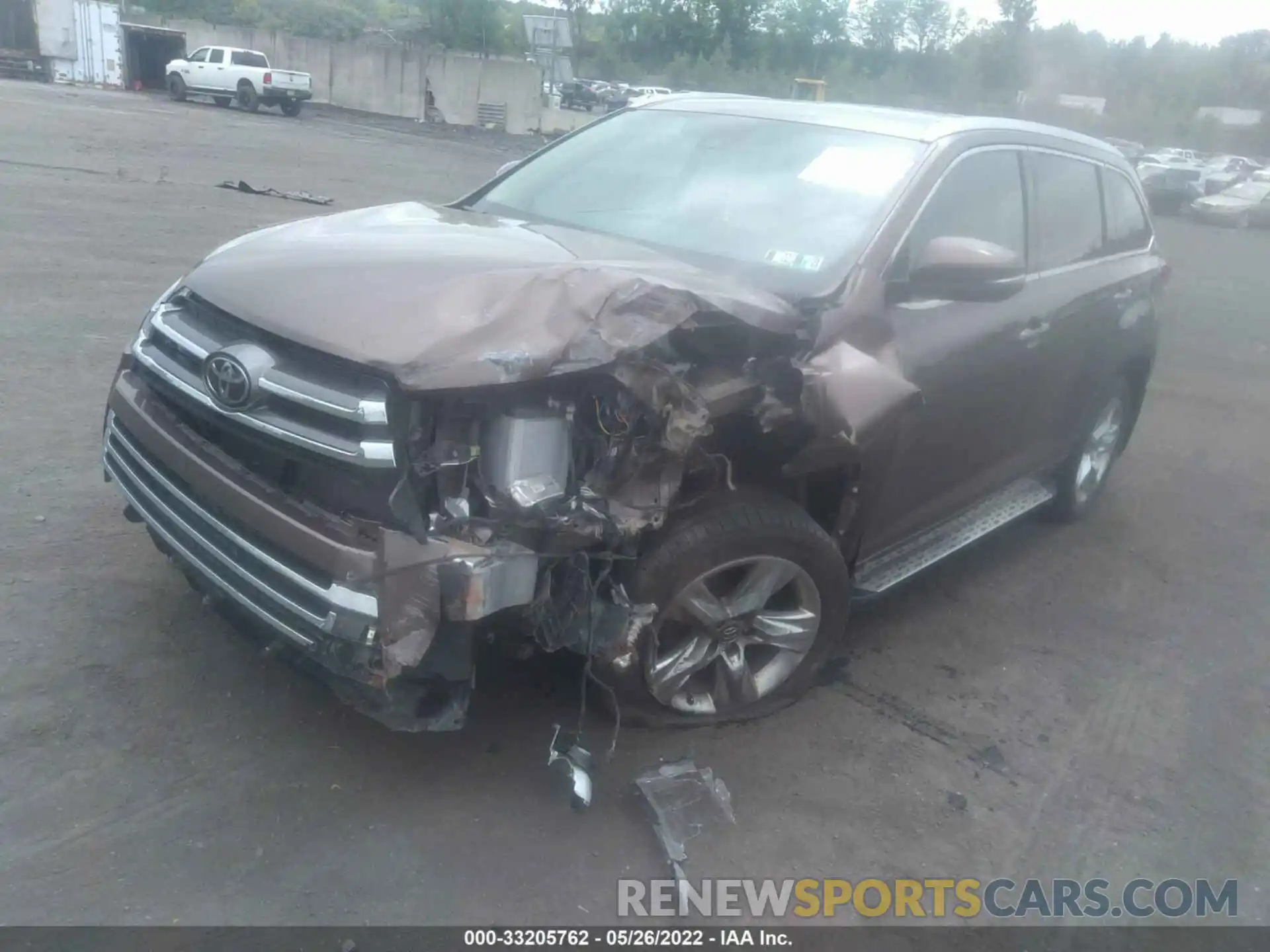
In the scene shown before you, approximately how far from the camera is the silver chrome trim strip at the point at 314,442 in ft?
8.57

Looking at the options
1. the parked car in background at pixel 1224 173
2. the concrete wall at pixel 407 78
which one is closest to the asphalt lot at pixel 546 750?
the parked car in background at pixel 1224 173

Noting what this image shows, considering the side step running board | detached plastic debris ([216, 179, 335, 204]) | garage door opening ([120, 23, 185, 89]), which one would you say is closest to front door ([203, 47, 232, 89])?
garage door opening ([120, 23, 185, 89])

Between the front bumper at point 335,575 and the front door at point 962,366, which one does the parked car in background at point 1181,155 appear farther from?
the front bumper at point 335,575

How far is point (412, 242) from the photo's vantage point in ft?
10.7

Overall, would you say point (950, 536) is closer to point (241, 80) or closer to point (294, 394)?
point (294, 394)

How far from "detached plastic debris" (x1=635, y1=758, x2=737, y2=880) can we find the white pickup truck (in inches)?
1245

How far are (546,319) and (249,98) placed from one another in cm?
3251

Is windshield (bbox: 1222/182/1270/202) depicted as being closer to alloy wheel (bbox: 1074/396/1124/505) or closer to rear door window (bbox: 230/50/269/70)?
alloy wheel (bbox: 1074/396/1124/505)

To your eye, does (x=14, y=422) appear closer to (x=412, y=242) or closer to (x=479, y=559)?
(x=412, y=242)

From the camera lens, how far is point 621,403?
2803 millimetres

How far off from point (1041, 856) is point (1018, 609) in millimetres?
1651

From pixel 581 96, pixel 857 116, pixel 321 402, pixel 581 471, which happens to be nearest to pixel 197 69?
pixel 581 96

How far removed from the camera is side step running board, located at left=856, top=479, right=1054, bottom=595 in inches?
153

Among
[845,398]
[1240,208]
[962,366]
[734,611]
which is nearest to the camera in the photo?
[845,398]
